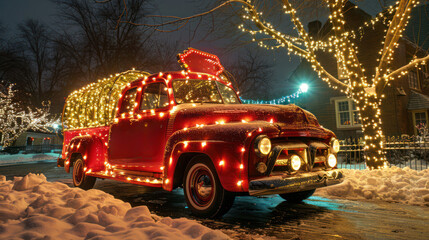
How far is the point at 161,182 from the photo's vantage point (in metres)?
4.44

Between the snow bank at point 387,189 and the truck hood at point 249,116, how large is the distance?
76.5 inches

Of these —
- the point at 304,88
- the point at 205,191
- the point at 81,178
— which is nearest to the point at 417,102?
the point at 304,88

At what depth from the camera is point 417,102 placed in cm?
1820

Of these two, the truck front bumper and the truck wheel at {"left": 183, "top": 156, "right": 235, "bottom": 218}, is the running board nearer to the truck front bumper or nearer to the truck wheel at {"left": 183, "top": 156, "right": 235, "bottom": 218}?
the truck wheel at {"left": 183, "top": 156, "right": 235, "bottom": 218}

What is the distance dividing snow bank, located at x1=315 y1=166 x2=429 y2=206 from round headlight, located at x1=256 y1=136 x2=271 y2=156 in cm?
294

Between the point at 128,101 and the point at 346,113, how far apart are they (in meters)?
17.4

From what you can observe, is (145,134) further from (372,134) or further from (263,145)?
(372,134)

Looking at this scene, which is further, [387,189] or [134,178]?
[387,189]

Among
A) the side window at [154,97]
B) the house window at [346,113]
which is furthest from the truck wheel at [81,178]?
the house window at [346,113]

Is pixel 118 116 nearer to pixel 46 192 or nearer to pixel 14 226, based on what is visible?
pixel 46 192

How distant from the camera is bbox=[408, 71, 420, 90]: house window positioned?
19.6m

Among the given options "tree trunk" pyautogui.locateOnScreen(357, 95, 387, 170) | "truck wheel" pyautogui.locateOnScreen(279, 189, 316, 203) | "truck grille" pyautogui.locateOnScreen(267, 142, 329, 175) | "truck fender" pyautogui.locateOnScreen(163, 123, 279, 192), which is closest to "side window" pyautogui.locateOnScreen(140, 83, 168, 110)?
"truck fender" pyautogui.locateOnScreen(163, 123, 279, 192)

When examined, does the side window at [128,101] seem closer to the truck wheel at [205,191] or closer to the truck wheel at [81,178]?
the truck wheel at [81,178]

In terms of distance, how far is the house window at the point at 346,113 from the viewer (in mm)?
19078
